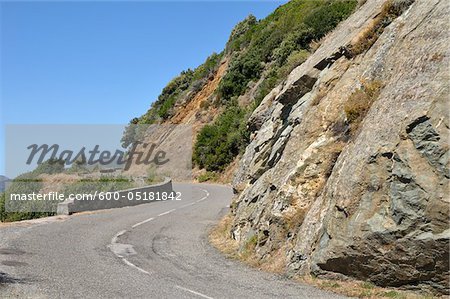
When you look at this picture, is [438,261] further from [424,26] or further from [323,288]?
[424,26]

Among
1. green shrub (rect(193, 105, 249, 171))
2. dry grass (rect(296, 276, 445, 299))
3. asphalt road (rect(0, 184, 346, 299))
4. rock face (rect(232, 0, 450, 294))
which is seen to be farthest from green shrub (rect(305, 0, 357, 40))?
dry grass (rect(296, 276, 445, 299))

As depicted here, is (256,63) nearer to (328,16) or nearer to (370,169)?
(328,16)

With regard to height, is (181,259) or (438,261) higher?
(438,261)

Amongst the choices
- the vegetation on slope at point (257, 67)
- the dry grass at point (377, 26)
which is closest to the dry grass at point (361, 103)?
the dry grass at point (377, 26)

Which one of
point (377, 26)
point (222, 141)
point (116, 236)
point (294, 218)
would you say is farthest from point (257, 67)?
point (294, 218)

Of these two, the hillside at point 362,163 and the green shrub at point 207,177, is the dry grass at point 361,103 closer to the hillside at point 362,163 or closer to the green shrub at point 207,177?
the hillside at point 362,163

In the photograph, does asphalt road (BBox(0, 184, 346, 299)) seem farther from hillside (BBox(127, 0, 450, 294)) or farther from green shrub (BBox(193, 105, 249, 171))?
green shrub (BBox(193, 105, 249, 171))

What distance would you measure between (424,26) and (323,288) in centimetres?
685

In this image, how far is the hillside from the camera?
804 centimetres

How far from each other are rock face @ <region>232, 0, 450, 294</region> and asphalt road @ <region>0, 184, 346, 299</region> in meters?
1.25

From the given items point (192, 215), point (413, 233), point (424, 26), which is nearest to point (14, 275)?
point (413, 233)

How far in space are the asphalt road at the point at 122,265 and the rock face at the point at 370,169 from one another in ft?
4.10

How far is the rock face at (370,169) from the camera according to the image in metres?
8.00

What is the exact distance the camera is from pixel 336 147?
11.5m
